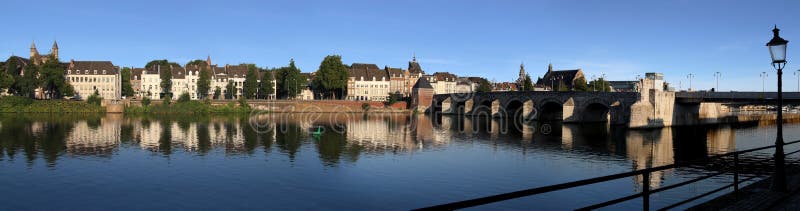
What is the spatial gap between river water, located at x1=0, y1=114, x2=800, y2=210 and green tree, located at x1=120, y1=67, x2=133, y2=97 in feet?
266

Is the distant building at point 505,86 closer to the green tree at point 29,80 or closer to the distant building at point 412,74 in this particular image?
Answer: the distant building at point 412,74

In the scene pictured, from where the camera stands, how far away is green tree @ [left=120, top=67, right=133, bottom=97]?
444 feet

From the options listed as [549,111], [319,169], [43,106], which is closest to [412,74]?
[549,111]

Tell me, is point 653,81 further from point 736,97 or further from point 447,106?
point 447,106

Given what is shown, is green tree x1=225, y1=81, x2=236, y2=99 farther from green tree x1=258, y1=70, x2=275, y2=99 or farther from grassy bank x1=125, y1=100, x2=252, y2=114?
grassy bank x1=125, y1=100, x2=252, y2=114

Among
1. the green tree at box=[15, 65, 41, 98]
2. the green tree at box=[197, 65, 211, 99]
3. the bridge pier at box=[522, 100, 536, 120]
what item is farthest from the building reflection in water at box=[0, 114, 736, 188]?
the green tree at box=[197, 65, 211, 99]

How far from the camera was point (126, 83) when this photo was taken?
136250 mm

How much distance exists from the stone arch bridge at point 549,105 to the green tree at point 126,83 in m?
75.0

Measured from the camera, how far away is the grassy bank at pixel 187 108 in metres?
110

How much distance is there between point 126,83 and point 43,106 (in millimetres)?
30878

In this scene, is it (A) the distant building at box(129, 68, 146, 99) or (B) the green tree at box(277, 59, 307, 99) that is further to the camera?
(A) the distant building at box(129, 68, 146, 99)

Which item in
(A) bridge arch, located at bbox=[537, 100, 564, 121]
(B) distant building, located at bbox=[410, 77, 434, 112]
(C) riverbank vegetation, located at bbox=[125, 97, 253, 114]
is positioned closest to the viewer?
(A) bridge arch, located at bbox=[537, 100, 564, 121]

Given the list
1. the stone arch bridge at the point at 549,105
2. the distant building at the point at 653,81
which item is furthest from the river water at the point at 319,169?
the stone arch bridge at the point at 549,105

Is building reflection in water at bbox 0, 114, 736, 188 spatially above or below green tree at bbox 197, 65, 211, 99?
below
